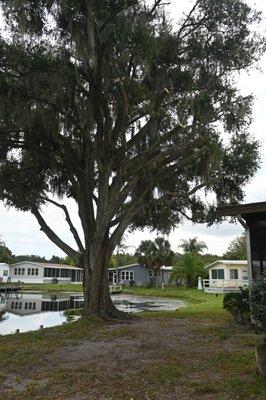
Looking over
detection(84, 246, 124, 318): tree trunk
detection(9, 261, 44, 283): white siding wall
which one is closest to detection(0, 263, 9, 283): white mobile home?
detection(9, 261, 44, 283): white siding wall

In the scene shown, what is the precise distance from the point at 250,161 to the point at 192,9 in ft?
20.3

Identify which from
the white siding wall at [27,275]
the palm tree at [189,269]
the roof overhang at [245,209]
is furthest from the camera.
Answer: the white siding wall at [27,275]

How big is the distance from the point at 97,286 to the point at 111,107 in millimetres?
5976

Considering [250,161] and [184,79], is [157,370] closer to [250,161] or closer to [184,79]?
[184,79]

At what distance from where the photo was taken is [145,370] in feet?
22.3

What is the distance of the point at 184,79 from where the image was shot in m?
14.2

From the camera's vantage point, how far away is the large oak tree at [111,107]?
11.9 meters

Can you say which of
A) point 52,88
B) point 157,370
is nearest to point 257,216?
point 157,370

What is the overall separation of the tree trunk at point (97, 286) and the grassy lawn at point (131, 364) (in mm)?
1981

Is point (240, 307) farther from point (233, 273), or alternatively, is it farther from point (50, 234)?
point (233, 273)

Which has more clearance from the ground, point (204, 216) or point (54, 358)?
point (204, 216)

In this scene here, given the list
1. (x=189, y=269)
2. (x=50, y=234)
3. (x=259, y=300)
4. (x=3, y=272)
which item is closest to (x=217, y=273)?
(x=189, y=269)

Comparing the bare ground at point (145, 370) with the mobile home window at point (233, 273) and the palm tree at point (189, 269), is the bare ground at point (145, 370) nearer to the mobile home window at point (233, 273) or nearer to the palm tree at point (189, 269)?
the mobile home window at point (233, 273)

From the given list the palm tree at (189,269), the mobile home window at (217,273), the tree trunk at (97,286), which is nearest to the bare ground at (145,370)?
the tree trunk at (97,286)
